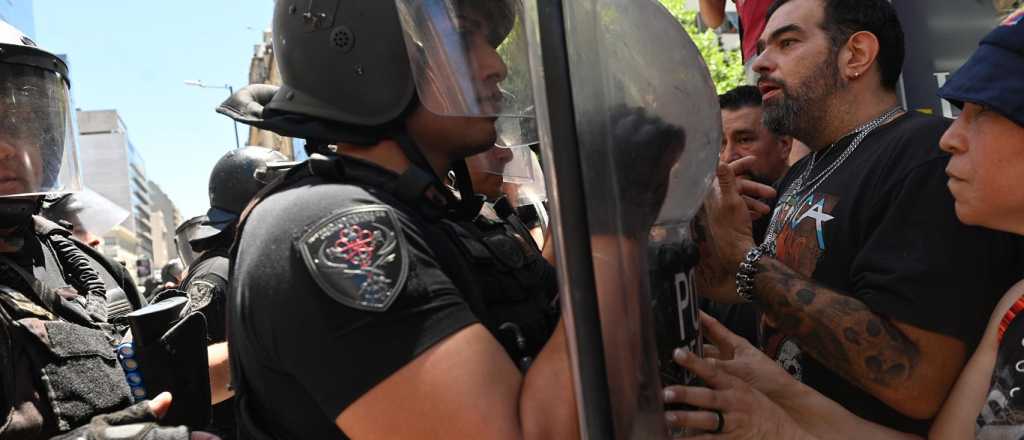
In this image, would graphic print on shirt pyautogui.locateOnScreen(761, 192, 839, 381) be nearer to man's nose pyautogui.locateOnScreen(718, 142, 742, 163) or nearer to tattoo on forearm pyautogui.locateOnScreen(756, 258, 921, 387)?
tattoo on forearm pyautogui.locateOnScreen(756, 258, 921, 387)

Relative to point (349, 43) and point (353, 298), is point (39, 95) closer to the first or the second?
point (349, 43)

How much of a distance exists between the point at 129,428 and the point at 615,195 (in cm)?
163

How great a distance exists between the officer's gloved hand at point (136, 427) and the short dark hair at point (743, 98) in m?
2.73

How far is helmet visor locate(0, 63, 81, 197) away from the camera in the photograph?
2434 mm

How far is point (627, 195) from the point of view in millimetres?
952

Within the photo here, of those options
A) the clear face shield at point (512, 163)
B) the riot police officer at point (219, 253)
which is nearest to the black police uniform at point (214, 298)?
the riot police officer at point (219, 253)

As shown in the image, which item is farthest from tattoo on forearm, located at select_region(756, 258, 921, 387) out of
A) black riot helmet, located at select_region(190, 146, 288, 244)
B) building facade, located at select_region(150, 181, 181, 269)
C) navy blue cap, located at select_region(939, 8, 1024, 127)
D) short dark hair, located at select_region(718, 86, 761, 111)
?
building facade, located at select_region(150, 181, 181, 269)

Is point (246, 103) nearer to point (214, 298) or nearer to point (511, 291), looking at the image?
point (214, 298)

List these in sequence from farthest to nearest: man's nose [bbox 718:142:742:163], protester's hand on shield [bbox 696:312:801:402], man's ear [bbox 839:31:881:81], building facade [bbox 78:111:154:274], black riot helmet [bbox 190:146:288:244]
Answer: building facade [bbox 78:111:154:274] → black riot helmet [bbox 190:146:288:244] → man's nose [bbox 718:142:742:163] → man's ear [bbox 839:31:881:81] → protester's hand on shield [bbox 696:312:801:402]

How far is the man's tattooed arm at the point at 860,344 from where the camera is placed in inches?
71.1

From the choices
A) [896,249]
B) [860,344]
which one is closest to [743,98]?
[896,249]

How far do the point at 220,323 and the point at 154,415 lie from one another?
1364mm

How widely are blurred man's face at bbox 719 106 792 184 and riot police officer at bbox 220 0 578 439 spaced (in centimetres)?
→ 238

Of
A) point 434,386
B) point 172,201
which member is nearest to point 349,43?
point 434,386
